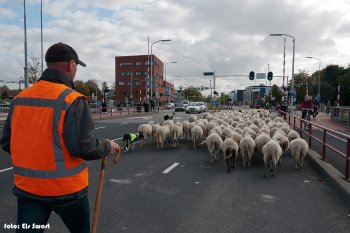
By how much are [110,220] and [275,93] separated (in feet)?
247

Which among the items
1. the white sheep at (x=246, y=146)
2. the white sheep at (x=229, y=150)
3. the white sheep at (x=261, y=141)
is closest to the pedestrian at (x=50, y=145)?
the white sheep at (x=229, y=150)

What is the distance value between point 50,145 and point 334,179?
228 inches

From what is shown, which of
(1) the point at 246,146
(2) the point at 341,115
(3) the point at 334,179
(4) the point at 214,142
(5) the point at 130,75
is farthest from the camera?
(5) the point at 130,75

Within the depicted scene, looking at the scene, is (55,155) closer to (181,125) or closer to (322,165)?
(322,165)

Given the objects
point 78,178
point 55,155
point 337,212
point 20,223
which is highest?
point 55,155

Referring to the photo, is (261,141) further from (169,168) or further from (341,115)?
(341,115)

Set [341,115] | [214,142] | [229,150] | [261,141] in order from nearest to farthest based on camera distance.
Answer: [229,150] < [261,141] < [214,142] < [341,115]

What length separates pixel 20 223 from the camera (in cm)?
241

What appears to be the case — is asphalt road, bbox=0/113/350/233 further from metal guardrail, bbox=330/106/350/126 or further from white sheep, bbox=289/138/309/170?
metal guardrail, bbox=330/106/350/126

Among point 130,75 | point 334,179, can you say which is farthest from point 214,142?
point 130,75

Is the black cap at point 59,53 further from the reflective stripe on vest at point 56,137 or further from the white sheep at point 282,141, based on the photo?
the white sheep at point 282,141

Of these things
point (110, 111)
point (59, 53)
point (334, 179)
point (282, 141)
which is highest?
point (59, 53)

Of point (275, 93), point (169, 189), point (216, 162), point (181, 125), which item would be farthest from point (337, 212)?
point (275, 93)

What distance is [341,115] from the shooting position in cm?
2361
